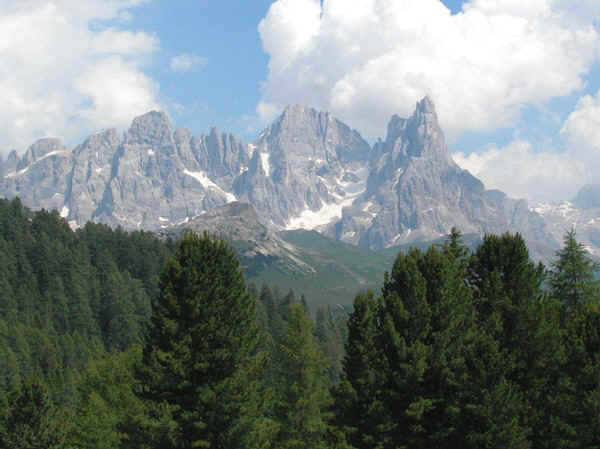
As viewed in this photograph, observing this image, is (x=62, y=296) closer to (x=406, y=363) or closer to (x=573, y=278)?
(x=573, y=278)

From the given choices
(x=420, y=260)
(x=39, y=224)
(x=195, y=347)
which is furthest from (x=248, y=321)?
(x=39, y=224)

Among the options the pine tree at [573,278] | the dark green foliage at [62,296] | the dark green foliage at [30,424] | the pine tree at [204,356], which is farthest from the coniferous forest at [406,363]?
the dark green foliage at [62,296]

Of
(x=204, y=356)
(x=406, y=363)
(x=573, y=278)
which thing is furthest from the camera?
(x=573, y=278)

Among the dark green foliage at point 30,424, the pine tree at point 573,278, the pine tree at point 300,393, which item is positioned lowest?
the dark green foliage at point 30,424

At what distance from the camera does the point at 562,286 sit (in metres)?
54.8

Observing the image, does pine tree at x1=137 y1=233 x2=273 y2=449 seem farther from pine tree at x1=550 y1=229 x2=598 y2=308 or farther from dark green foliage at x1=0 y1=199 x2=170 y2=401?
dark green foliage at x1=0 y1=199 x2=170 y2=401

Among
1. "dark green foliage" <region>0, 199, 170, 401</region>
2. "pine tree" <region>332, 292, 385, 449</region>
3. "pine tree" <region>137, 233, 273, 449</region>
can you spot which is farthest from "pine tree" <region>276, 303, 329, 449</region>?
"dark green foliage" <region>0, 199, 170, 401</region>

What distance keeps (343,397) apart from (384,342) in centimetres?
564

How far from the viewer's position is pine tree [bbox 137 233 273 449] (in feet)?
127

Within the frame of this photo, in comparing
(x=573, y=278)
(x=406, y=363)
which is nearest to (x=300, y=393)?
(x=406, y=363)

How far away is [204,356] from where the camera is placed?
39.2 meters

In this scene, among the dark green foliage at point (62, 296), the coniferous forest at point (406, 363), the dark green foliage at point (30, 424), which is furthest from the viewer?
the dark green foliage at point (62, 296)

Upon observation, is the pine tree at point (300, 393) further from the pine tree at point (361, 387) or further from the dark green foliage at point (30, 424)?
the dark green foliage at point (30, 424)

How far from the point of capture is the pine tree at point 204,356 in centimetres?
3856
